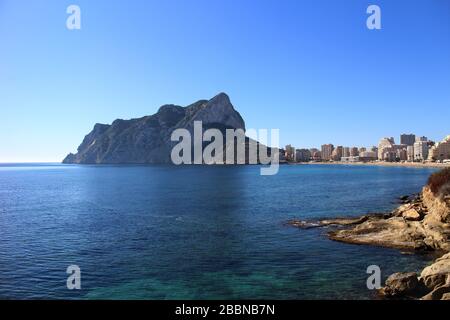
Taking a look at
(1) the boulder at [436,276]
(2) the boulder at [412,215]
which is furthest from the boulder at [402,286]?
(2) the boulder at [412,215]

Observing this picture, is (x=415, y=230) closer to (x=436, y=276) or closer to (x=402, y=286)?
(x=436, y=276)

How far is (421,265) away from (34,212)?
72.9 metres

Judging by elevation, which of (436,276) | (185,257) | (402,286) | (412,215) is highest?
(412,215)

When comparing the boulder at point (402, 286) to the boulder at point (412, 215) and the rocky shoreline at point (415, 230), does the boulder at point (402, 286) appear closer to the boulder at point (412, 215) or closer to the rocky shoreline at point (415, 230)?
the rocky shoreline at point (415, 230)

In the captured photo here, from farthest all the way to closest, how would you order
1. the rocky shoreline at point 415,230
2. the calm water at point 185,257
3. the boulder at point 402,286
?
the calm water at point 185,257 → the rocky shoreline at point 415,230 → the boulder at point 402,286

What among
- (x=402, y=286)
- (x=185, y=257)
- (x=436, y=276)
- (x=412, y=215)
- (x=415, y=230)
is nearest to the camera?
(x=402, y=286)

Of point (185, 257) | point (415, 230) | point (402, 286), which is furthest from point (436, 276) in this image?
point (185, 257)

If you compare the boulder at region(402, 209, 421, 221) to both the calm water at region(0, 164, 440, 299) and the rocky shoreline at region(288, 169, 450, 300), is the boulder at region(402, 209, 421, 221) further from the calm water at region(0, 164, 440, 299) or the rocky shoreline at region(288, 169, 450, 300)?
the calm water at region(0, 164, 440, 299)

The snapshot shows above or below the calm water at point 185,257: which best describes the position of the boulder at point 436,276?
above

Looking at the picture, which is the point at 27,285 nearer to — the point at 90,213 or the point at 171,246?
the point at 171,246
